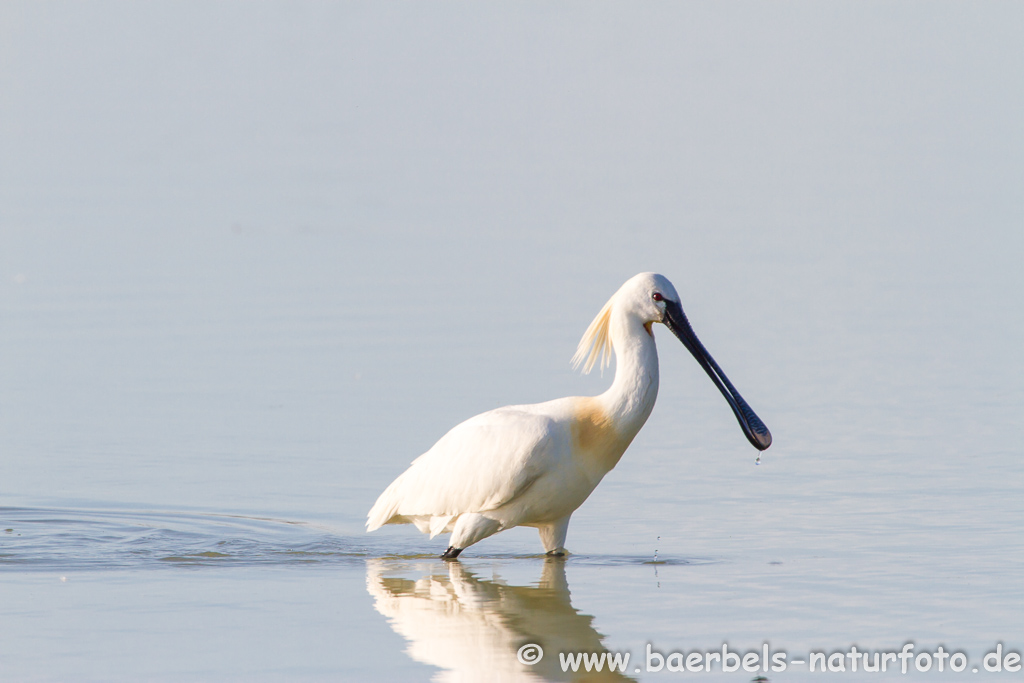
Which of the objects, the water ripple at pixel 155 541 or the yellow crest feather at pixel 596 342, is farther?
the yellow crest feather at pixel 596 342

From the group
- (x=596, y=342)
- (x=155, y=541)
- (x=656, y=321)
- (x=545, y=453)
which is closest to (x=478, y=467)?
(x=545, y=453)

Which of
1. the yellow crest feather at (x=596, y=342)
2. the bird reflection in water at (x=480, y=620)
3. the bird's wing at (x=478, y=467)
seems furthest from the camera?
the yellow crest feather at (x=596, y=342)

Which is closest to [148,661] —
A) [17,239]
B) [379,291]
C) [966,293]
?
[379,291]

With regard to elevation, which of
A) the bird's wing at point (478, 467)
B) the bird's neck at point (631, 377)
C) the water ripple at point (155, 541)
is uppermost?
the bird's neck at point (631, 377)

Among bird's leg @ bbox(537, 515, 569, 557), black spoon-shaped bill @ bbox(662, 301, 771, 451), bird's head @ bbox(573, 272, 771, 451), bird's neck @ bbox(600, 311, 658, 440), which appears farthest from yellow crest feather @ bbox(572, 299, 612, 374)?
bird's leg @ bbox(537, 515, 569, 557)

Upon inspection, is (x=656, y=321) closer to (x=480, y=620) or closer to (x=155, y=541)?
(x=480, y=620)

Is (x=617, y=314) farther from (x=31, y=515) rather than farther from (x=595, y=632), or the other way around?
(x=31, y=515)

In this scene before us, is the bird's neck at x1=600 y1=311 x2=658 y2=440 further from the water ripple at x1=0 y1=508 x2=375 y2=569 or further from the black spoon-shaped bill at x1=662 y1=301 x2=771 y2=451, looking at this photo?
the water ripple at x1=0 y1=508 x2=375 y2=569

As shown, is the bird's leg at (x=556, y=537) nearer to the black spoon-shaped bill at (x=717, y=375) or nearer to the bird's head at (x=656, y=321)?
the bird's head at (x=656, y=321)

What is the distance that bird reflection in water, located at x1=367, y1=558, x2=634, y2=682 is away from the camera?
8406 mm

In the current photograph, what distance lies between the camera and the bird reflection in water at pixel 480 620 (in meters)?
8.41

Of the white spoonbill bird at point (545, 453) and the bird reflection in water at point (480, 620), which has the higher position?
the white spoonbill bird at point (545, 453)

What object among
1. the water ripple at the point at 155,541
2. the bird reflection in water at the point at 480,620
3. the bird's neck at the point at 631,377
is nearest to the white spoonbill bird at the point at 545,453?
the bird's neck at the point at 631,377

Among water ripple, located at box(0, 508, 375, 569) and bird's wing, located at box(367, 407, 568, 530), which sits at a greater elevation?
bird's wing, located at box(367, 407, 568, 530)
